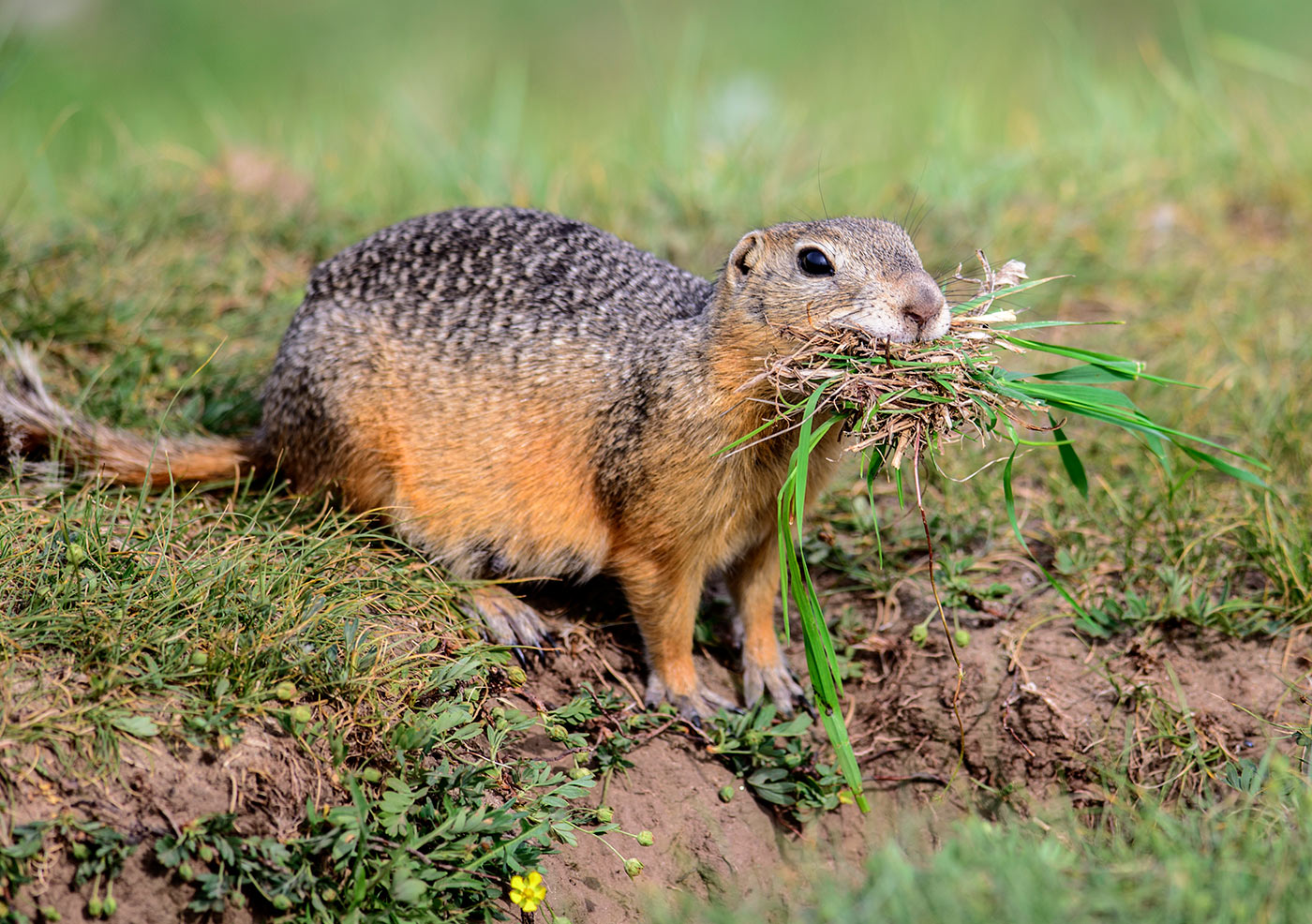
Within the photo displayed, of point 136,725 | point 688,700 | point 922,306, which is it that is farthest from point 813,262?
point 136,725

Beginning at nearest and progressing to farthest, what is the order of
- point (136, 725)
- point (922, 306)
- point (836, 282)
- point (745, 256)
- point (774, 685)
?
point (136, 725) → point (922, 306) → point (836, 282) → point (745, 256) → point (774, 685)

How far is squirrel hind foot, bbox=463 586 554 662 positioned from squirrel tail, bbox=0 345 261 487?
40.9 inches

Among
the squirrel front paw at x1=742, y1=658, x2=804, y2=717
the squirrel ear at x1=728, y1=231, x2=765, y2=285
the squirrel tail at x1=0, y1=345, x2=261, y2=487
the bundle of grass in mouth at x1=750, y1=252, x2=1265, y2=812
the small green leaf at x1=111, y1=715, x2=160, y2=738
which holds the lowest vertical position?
the small green leaf at x1=111, y1=715, x2=160, y2=738

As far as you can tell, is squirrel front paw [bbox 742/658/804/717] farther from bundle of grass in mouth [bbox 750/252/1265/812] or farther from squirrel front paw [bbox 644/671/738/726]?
bundle of grass in mouth [bbox 750/252/1265/812]

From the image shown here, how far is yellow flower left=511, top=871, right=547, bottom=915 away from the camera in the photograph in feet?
10.3

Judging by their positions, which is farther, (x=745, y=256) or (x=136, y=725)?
(x=745, y=256)

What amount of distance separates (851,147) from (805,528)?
397cm

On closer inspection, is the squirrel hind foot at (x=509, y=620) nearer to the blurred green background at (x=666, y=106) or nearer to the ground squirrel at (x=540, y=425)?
the ground squirrel at (x=540, y=425)

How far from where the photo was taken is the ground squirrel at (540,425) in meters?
3.91

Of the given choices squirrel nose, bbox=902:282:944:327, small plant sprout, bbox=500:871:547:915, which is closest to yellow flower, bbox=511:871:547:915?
small plant sprout, bbox=500:871:547:915

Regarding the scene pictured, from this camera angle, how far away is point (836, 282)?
3.61 meters

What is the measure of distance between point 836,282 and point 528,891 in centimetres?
194

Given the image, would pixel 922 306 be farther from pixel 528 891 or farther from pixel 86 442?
pixel 86 442

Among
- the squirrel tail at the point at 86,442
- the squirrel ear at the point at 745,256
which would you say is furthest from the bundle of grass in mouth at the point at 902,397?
the squirrel tail at the point at 86,442
